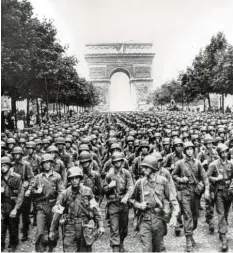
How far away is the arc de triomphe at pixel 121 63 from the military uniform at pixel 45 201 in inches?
3612

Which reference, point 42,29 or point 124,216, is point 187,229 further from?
point 42,29

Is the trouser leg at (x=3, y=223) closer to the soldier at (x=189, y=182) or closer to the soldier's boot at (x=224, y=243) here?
the soldier at (x=189, y=182)

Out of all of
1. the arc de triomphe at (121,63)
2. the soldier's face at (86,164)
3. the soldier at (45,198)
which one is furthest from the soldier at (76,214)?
the arc de triomphe at (121,63)

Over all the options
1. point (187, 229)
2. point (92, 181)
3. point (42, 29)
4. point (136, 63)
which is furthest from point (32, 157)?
point (136, 63)

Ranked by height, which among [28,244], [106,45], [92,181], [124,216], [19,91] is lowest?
[28,244]

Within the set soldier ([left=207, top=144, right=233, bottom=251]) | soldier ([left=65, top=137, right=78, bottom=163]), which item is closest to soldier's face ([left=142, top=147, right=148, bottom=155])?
soldier ([left=65, top=137, right=78, bottom=163])

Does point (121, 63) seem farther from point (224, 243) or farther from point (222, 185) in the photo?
point (224, 243)

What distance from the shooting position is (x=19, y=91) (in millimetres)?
30625

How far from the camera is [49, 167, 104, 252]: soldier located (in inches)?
240

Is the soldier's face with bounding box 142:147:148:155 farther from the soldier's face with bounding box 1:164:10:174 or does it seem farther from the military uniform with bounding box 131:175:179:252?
the military uniform with bounding box 131:175:179:252

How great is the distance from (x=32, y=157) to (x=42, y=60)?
19.0m

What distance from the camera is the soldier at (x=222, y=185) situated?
7675 mm

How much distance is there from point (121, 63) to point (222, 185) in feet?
315

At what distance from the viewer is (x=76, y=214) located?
6.12 metres
